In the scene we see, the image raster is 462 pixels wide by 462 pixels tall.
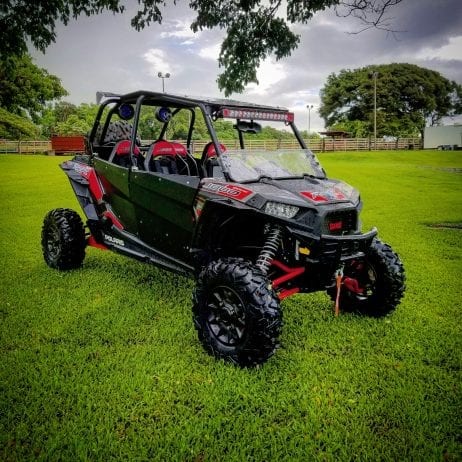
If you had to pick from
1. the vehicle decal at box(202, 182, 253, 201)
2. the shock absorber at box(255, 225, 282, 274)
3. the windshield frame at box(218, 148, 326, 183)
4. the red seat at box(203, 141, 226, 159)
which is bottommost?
the shock absorber at box(255, 225, 282, 274)

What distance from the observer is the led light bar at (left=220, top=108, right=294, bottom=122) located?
3.95 meters

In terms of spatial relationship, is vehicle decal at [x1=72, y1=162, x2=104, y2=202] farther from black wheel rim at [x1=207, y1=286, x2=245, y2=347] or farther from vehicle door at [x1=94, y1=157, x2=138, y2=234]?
black wheel rim at [x1=207, y1=286, x2=245, y2=347]

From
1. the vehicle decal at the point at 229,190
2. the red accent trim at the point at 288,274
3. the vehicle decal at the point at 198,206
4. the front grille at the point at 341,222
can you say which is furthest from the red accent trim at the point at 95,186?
the front grille at the point at 341,222

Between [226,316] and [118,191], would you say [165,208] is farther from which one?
[226,316]

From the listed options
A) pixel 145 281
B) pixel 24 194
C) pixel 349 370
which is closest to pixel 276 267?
pixel 349 370

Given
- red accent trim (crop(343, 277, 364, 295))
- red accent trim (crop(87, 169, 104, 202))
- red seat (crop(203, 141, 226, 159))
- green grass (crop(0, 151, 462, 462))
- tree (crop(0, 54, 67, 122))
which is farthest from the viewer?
tree (crop(0, 54, 67, 122))

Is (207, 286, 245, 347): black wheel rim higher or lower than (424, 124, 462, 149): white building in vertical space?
lower

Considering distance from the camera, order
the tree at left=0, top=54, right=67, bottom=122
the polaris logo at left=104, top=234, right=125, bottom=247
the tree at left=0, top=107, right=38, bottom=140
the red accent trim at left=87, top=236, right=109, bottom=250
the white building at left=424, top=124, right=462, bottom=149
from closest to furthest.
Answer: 1. the polaris logo at left=104, top=234, right=125, bottom=247
2. the red accent trim at left=87, top=236, right=109, bottom=250
3. the tree at left=0, top=54, right=67, bottom=122
4. the tree at left=0, top=107, right=38, bottom=140
5. the white building at left=424, top=124, right=462, bottom=149

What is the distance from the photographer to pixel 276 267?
4.00 meters

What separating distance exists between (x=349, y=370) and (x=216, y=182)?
1.91 meters

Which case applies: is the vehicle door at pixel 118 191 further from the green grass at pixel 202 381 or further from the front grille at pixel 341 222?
the front grille at pixel 341 222

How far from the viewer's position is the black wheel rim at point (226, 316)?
11.2ft

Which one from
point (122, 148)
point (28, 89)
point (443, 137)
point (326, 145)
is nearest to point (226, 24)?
point (122, 148)

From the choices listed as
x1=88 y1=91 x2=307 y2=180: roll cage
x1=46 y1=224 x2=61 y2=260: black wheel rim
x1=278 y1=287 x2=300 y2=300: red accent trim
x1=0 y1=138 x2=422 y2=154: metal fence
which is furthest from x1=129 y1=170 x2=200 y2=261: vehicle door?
x1=0 y1=138 x2=422 y2=154: metal fence
